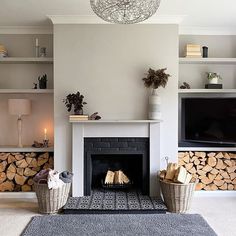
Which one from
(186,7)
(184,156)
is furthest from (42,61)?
(184,156)

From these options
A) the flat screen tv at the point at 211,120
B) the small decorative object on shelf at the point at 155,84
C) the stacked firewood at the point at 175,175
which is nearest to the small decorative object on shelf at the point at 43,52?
the small decorative object on shelf at the point at 155,84

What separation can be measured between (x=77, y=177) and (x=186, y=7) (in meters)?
2.54

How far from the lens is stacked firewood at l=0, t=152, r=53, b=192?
4.36 meters

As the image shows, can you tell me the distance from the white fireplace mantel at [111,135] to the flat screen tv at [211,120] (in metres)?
0.61

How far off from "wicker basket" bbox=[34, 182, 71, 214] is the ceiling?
2109 mm

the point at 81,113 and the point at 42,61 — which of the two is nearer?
the point at 81,113

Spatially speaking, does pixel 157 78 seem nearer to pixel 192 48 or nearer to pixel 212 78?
pixel 192 48

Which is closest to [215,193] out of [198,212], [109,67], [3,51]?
[198,212]

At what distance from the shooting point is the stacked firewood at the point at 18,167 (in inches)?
171

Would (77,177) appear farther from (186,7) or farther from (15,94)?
(186,7)

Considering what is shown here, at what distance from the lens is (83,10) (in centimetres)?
386

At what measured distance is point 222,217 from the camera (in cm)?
359

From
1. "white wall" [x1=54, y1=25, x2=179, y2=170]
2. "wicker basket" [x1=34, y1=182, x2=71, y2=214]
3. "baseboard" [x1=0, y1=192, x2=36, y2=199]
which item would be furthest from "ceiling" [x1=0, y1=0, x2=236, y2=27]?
"baseboard" [x1=0, y1=192, x2=36, y2=199]

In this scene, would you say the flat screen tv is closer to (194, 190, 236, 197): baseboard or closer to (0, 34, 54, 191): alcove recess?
(194, 190, 236, 197): baseboard
